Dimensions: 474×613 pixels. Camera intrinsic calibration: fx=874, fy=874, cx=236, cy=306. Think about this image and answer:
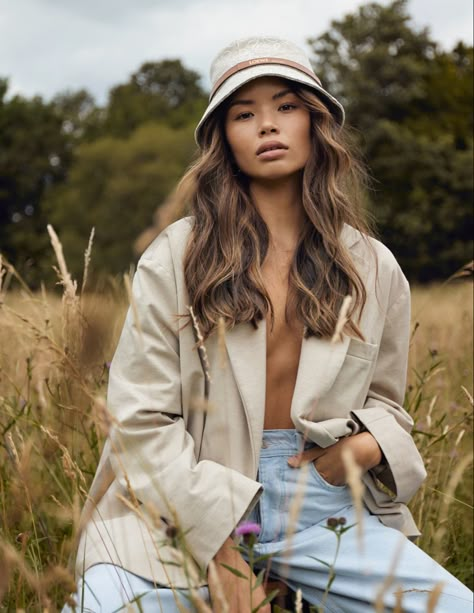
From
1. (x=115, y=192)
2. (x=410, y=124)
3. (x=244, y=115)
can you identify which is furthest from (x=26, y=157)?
(x=244, y=115)

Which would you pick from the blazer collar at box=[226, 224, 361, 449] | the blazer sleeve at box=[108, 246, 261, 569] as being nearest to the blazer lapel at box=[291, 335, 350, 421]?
the blazer collar at box=[226, 224, 361, 449]

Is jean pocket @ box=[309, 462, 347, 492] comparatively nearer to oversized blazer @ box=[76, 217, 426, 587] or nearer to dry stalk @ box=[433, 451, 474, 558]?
oversized blazer @ box=[76, 217, 426, 587]

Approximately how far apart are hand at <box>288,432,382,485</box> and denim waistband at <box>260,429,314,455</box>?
33 millimetres

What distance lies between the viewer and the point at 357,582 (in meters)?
2.04

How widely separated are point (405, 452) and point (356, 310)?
0.39 metres

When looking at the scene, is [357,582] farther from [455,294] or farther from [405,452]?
[455,294]

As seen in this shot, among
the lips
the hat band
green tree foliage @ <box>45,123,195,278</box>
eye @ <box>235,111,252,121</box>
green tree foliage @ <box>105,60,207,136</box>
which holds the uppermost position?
green tree foliage @ <box>105,60,207,136</box>

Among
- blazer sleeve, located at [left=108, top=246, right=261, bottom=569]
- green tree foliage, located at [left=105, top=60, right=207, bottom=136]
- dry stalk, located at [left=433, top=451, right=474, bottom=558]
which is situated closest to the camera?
dry stalk, located at [left=433, top=451, right=474, bottom=558]

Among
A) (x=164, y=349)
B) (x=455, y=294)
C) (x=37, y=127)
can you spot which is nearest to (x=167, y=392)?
(x=164, y=349)

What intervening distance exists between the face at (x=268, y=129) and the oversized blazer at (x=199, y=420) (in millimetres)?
288

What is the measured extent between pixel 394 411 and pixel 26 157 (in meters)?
32.6

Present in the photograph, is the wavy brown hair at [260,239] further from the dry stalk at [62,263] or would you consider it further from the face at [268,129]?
the dry stalk at [62,263]

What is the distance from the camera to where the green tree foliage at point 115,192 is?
31.4 m

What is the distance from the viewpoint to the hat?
2.38 metres
